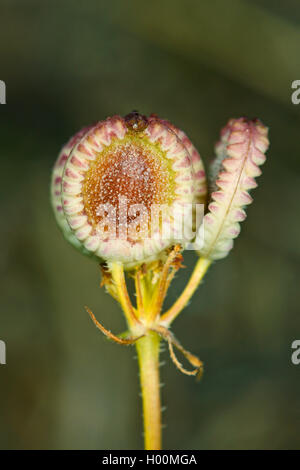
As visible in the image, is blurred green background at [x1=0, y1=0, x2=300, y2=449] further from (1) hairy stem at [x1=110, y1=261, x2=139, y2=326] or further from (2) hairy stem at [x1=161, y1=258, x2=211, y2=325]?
(1) hairy stem at [x1=110, y1=261, x2=139, y2=326]

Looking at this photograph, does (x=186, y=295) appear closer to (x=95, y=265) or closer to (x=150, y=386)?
(x=150, y=386)

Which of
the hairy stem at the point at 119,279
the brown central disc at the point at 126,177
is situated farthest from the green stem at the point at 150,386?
the brown central disc at the point at 126,177

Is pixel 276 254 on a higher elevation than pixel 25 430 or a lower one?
higher

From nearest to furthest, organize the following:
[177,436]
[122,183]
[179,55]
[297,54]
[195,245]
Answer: [122,183]
[195,245]
[297,54]
[177,436]
[179,55]

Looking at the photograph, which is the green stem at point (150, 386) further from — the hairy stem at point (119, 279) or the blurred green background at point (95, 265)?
the blurred green background at point (95, 265)

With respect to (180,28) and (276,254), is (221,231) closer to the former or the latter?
(276,254)

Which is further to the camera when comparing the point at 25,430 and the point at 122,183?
the point at 25,430

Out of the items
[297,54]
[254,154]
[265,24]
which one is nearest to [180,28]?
[265,24]
